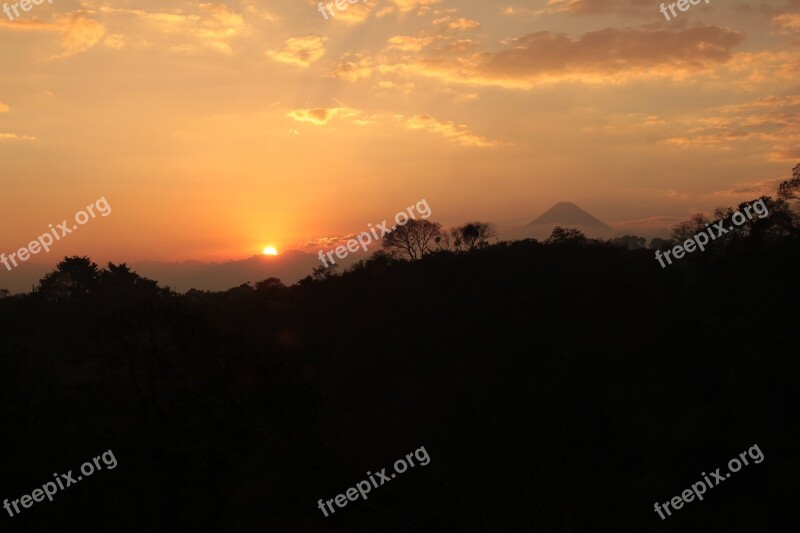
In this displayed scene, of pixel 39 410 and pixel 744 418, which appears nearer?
pixel 39 410

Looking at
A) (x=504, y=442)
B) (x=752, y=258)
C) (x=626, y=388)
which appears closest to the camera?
(x=504, y=442)

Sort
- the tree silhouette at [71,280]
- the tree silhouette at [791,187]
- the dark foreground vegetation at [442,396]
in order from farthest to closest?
1. the tree silhouette at [71,280]
2. the tree silhouette at [791,187]
3. the dark foreground vegetation at [442,396]

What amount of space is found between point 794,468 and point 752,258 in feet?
83.0

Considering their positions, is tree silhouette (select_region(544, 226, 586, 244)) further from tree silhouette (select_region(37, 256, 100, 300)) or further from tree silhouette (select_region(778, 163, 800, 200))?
tree silhouette (select_region(37, 256, 100, 300))

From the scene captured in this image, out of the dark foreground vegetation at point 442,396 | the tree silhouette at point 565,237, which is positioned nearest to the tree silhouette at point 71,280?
the dark foreground vegetation at point 442,396

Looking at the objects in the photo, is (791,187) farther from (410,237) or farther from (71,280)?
(71,280)

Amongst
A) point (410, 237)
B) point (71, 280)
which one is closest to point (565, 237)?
point (410, 237)

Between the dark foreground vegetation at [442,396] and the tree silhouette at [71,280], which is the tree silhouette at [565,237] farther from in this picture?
the tree silhouette at [71,280]

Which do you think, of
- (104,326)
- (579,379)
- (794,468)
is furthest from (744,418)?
(104,326)

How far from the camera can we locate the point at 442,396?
46594 mm

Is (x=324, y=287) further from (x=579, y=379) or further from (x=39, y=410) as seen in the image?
(x=39, y=410)

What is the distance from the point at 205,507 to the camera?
23.3 m

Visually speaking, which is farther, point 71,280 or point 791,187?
point 71,280

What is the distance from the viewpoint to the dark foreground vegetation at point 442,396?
23.1 m
